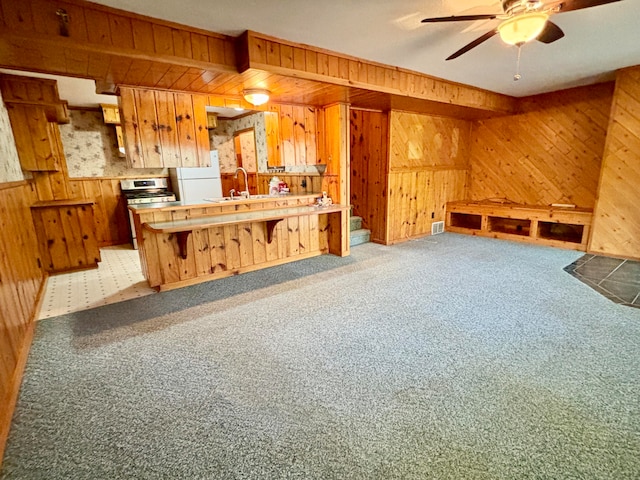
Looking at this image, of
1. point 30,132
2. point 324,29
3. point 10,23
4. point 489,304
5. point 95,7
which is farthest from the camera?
point 30,132

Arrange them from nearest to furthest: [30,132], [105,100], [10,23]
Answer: [10,23] → [30,132] → [105,100]

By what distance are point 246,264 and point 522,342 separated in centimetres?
303

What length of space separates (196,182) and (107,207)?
1755 millimetres

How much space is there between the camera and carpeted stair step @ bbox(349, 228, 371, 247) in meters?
5.32

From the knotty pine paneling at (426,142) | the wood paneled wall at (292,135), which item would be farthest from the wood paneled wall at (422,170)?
the wood paneled wall at (292,135)

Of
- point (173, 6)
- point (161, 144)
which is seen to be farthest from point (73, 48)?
point (161, 144)

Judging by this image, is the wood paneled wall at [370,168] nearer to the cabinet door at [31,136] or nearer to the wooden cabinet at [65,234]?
the wooden cabinet at [65,234]

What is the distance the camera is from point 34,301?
2.95 m

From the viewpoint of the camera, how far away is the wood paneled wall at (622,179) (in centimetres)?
396

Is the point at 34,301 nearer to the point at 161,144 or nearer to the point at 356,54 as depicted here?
the point at 161,144

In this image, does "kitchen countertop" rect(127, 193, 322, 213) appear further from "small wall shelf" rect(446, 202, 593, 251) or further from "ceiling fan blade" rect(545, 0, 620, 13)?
"small wall shelf" rect(446, 202, 593, 251)

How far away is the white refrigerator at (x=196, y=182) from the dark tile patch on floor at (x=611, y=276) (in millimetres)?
5333

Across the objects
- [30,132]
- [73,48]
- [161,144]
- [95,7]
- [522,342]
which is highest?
[95,7]

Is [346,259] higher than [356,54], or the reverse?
[356,54]
